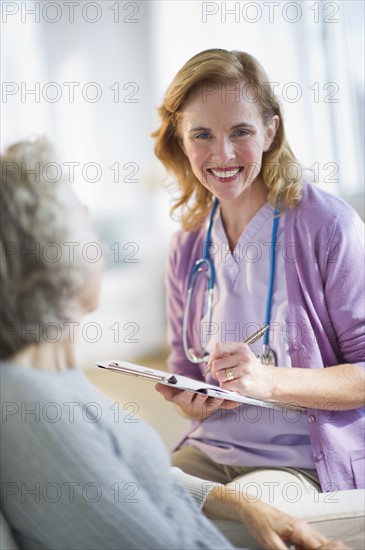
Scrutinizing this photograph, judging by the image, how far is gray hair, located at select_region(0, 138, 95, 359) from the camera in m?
0.62

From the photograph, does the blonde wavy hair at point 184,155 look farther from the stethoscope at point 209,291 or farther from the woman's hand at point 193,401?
the woman's hand at point 193,401

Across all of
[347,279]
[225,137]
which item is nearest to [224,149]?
[225,137]

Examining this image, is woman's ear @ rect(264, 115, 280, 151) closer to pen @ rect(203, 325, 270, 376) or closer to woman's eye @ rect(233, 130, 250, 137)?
woman's eye @ rect(233, 130, 250, 137)

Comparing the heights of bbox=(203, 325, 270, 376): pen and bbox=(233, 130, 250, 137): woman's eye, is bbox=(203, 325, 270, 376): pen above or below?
below

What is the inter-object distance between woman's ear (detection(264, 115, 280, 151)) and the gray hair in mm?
414

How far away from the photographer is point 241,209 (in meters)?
1.05

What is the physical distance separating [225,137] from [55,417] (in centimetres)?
47

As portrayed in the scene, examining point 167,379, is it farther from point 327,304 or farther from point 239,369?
point 327,304

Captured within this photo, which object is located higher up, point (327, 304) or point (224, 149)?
point (224, 149)

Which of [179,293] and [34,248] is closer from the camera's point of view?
[34,248]

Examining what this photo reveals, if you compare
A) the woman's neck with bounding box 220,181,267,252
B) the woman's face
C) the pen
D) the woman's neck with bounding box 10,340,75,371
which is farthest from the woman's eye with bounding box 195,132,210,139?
the woman's neck with bounding box 10,340,75,371

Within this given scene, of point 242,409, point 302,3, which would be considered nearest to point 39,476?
point 242,409

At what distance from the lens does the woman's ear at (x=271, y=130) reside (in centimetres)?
98

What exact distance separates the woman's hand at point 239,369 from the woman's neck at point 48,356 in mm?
259
